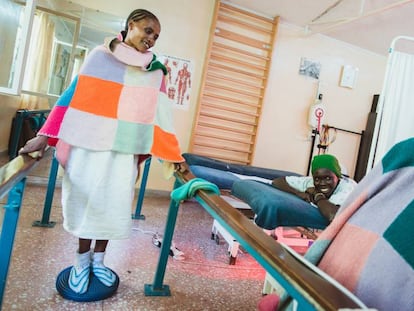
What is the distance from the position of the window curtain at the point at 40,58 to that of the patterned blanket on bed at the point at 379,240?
3465mm

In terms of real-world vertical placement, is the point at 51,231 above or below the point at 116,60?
below

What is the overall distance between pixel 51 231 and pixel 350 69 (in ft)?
13.8

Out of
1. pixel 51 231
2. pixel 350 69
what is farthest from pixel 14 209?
pixel 350 69

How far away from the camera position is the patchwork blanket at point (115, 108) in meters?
1.24

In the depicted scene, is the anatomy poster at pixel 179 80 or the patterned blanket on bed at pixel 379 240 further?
the anatomy poster at pixel 179 80

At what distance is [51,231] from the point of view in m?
2.06

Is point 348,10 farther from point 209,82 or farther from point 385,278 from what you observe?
point 385,278

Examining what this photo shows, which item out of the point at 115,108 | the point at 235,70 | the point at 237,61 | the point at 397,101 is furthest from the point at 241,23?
the point at 115,108

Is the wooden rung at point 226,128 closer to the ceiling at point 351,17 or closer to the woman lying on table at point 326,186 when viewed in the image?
the ceiling at point 351,17

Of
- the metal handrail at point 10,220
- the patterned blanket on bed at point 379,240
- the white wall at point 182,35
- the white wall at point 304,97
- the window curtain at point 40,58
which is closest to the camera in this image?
the patterned blanket on bed at point 379,240

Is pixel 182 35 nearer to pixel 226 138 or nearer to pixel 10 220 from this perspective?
pixel 226 138

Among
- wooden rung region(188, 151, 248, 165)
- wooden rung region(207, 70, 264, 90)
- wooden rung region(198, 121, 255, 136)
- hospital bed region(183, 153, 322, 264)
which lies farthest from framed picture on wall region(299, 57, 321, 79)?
hospital bed region(183, 153, 322, 264)

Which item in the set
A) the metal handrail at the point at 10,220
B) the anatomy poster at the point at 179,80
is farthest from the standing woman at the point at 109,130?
the anatomy poster at the point at 179,80

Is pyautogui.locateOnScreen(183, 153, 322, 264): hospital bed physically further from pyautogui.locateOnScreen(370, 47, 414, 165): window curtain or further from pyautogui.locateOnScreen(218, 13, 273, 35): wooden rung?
pyautogui.locateOnScreen(218, 13, 273, 35): wooden rung
